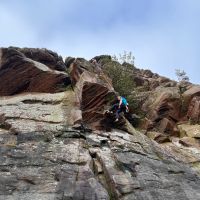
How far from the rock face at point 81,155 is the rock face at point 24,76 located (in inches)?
14.5

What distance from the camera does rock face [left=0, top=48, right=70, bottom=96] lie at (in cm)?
3484

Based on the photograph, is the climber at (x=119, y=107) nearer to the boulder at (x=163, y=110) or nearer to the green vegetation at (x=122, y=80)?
the boulder at (x=163, y=110)

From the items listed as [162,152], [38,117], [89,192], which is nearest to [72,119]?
[38,117]

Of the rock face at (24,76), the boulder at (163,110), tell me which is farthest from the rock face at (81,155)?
the boulder at (163,110)

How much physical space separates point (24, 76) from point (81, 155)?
43.4 ft

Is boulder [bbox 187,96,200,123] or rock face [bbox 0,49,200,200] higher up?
boulder [bbox 187,96,200,123]

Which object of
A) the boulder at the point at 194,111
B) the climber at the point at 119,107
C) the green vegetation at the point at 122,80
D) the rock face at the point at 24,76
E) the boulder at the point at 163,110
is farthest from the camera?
the boulder at the point at 194,111

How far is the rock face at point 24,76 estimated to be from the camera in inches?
1372

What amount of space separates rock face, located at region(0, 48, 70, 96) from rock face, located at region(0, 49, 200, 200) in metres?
0.37

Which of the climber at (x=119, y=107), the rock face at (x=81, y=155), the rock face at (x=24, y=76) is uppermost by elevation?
the rock face at (x=24, y=76)

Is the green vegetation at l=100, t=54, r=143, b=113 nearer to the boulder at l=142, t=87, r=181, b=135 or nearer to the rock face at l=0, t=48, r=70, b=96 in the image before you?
the boulder at l=142, t=87, r=181, b=135

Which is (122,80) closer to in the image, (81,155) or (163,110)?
(163,110)

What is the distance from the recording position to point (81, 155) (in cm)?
2409

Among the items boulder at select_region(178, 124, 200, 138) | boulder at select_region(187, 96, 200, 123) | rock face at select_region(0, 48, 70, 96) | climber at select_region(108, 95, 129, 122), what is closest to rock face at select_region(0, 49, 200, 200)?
rock face at select_region(0, 48, 70, 96)
